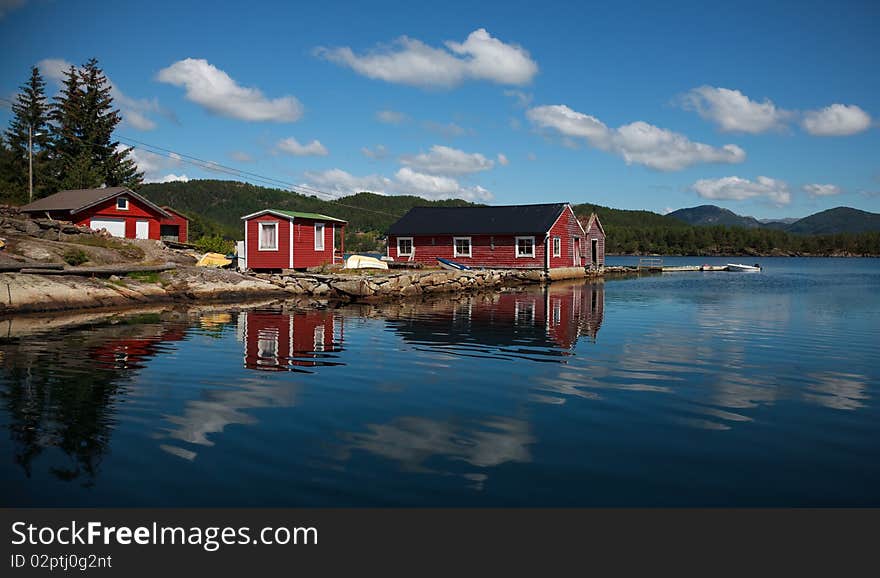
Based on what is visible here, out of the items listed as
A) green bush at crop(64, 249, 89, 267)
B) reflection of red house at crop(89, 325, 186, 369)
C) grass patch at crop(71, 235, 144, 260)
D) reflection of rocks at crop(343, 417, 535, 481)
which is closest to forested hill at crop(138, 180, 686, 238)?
grass patch at crop(71, 235, 144, 260)

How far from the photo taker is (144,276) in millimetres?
31375

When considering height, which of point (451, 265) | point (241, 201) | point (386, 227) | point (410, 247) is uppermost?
point (241, 201)

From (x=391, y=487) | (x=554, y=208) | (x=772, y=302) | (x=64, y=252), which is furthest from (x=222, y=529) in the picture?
(x=554, y=208)

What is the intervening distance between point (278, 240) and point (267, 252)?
111 cm

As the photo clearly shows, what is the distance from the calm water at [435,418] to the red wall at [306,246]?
67.7ft

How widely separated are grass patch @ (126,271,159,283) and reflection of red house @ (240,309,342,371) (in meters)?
7.55

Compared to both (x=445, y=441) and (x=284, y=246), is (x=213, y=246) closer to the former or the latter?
(x=284, y=246)

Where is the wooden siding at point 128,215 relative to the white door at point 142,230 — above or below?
above

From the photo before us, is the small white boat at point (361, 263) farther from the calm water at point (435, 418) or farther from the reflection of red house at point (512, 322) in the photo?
the calm water at point (435, 418)

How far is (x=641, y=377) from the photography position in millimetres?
12836

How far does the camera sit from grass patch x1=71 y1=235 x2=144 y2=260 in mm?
35375

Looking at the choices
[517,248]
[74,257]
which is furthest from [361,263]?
[74,257]

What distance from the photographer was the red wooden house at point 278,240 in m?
39.6

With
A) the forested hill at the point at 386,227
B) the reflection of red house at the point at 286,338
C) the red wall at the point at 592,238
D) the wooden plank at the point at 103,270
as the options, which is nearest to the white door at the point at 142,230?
the wooden plank at the point at 103,270
